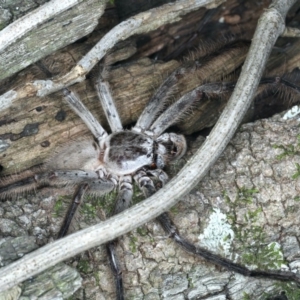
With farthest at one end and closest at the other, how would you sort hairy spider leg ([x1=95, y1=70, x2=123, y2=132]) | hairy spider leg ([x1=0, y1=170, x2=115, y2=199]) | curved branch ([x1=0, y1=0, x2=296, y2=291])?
1. hairy spider leg ([x1=95, y1=70, x2=123, y2=132])
2. hairy spider leg ([x1=0, y1=170, x2=115, y2=199])
3. curved branch ([x1=0, y1=0, x2=296, y2=291])

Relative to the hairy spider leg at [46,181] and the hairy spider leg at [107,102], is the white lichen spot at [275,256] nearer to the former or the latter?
the hairy spider leg at [46,181]

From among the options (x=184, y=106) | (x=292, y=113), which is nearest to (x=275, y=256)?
(x=292, y=113)

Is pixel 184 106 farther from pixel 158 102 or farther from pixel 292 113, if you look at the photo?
pixel 292 113

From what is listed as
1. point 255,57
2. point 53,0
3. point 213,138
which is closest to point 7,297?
point 213,138

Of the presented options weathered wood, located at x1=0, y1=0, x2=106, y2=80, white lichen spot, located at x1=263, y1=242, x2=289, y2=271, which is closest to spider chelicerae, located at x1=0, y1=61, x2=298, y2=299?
weathered wood, located at x1=0, y1=0, x2=106, y2=80

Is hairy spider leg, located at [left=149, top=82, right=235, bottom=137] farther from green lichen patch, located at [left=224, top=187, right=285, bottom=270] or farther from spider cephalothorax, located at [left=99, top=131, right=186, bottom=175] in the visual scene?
green lichen patch, located at [left=224, top=187, right=285, bottom=270]

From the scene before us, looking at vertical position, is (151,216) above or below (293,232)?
above

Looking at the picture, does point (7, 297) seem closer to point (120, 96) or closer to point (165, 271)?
point (165, 271)

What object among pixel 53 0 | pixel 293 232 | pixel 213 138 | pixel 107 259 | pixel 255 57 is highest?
pixel 53 0
